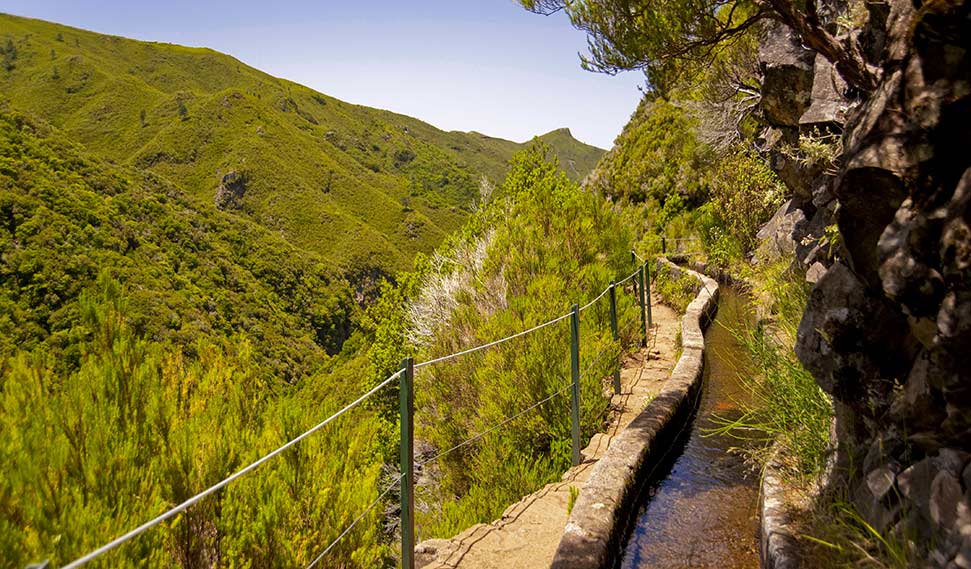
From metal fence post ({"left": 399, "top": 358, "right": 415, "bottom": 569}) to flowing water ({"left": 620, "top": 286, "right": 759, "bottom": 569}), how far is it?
125 centimetres

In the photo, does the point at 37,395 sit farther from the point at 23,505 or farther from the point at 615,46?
the point at 615,46

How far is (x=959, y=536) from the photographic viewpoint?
156 cm

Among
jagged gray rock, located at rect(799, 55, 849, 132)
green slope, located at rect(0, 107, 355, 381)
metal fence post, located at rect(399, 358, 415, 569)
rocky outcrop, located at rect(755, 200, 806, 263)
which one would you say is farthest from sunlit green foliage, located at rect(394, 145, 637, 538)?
green slope, located at rect(0, 107, 355, 381)

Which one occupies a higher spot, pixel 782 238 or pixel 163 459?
pixel 782 238

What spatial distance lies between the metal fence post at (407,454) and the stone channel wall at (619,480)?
74 centimetres

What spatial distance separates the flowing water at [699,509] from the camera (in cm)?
306

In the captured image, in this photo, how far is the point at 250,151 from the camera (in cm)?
10412

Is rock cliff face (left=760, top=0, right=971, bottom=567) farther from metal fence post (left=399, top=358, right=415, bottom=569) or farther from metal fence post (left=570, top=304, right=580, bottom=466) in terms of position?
metal fence post (left=570, top=304, right=580, bottom=466)

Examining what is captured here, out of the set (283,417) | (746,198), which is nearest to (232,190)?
(746,198)

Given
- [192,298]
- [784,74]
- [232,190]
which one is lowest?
[192,298]

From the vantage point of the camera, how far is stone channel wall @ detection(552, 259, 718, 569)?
287 centimetres

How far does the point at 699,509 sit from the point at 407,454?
6.84 ft

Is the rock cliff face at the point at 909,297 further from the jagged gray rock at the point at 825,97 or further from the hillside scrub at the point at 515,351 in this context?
the jagged gray rock at the point at 825,97

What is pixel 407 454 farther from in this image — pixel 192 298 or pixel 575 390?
pixel 192 298
